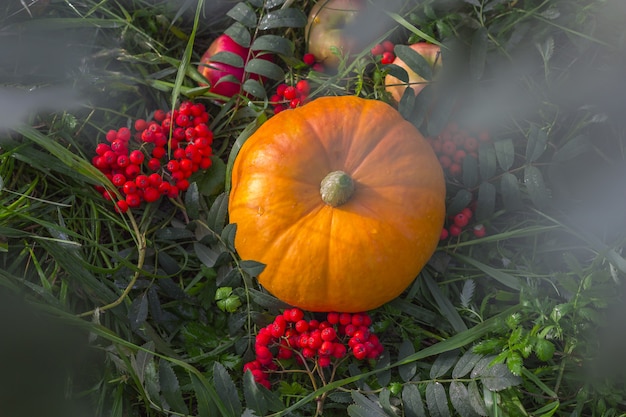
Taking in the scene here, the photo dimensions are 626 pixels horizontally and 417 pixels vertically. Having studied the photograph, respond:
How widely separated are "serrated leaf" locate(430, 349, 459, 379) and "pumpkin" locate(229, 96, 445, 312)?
0.25 meters

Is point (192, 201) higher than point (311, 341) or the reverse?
higher

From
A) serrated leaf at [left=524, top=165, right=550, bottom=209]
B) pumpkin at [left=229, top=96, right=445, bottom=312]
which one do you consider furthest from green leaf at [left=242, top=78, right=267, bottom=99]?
serrated leaf at [left=524, top=165, right=550, bottom=209]

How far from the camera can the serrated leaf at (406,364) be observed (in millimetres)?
1813

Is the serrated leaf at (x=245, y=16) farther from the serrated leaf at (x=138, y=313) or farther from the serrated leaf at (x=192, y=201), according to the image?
the serrated leaf at (x=138, y=313)

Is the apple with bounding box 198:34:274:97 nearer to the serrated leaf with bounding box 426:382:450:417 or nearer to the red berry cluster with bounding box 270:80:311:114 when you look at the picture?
the red berry cluster with bounding box 270:80:311:114

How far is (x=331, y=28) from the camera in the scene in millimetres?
2062

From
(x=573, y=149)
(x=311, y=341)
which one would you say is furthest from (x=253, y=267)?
(x=573, y=149)

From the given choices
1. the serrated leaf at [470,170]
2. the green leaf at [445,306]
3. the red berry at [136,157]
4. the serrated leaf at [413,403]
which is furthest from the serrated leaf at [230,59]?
the serrated leaf at [413,403]

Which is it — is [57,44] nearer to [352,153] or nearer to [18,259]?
[18,259]

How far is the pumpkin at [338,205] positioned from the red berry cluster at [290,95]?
0.75 ft

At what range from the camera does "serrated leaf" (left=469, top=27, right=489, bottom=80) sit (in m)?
1.81

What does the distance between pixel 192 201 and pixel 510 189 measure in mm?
982

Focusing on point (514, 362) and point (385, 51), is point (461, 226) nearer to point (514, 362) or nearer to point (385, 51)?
point (514, 362)

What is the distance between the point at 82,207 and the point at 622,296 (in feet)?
5.42
